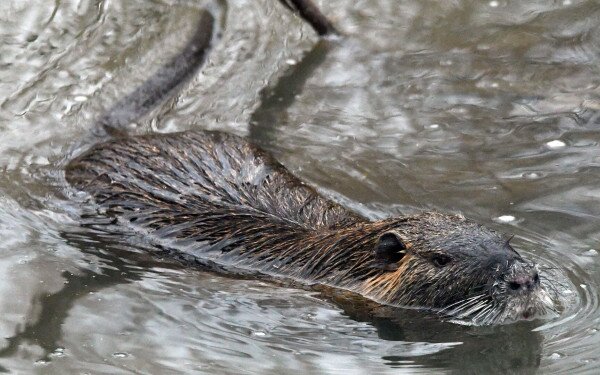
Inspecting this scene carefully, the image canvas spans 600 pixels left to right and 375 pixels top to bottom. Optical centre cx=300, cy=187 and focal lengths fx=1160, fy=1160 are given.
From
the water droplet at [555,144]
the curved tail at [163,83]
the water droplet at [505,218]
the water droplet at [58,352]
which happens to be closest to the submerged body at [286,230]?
the curved tail at [163,83]

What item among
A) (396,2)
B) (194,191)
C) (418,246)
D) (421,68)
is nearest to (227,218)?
(194,191)

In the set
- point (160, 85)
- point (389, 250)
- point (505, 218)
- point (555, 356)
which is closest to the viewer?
point (555, 356)

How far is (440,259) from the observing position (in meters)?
5.29

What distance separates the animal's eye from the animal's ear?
0.16 meters

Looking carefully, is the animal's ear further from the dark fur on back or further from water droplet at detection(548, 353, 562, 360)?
water droplet at detection(548, 353, 562, 360)

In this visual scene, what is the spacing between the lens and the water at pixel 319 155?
517 cm

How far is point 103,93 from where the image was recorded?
785 cm

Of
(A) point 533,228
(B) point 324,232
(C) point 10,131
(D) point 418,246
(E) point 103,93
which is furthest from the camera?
(E) point 103,93

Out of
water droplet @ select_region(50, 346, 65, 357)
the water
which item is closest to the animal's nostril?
the water

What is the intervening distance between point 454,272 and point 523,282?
32 cm

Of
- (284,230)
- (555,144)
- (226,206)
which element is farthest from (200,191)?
(555,144)

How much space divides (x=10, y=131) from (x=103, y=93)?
2.53 ft

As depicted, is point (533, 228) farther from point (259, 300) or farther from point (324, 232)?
point (259, 300)

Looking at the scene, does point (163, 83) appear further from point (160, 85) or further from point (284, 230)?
point (284, 230)
